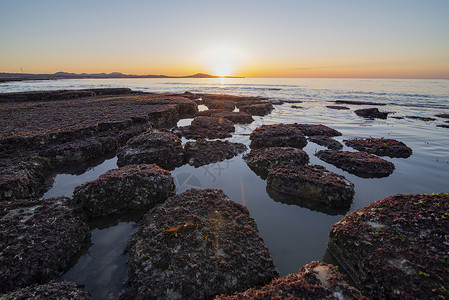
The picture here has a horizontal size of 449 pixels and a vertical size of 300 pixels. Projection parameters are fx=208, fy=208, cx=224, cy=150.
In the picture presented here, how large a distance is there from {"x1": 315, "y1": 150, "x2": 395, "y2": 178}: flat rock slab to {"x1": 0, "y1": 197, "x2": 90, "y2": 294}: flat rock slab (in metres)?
10.4

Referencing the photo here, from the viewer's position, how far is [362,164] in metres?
9.54

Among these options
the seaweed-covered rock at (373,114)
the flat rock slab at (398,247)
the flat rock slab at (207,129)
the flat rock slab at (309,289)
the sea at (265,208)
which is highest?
the seaweed-covered rock at (373,114)

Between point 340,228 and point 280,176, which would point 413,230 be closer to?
point 340,228

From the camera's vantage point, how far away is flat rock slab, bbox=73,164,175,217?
6.17 meters

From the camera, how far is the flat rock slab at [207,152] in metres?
10.6

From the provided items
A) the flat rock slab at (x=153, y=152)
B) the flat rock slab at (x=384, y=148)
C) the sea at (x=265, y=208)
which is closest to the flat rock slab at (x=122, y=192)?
the sea at (x=265, y=208)

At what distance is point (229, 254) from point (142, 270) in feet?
5.70

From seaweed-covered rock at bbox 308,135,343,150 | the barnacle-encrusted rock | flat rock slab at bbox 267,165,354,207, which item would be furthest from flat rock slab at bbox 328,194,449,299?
seaweed-covered rock at bbox 308,135,343,150

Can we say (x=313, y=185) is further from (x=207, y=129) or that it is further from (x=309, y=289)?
(x=207, y=129)

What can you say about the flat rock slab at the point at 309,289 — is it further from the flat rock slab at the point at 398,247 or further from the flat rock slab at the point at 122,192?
the flat rock slab at the point at 122,192

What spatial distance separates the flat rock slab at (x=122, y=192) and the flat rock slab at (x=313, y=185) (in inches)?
159

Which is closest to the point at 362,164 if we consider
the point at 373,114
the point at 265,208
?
the point at 265,208

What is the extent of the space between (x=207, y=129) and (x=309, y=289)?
47.8 feet

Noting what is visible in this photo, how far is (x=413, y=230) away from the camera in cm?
443
